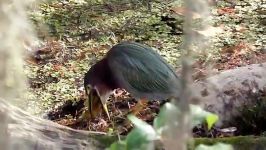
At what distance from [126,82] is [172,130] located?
152 cm

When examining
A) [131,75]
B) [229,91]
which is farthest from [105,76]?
[229,91]

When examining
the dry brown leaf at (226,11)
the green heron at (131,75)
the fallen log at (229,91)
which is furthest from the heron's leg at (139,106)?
the dry brown leaf at (226,11)

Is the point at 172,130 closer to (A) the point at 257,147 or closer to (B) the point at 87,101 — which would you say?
(A) the point at 257,147

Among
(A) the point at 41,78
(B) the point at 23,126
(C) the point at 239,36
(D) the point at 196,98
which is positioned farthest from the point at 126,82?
(D) the point at 196,98

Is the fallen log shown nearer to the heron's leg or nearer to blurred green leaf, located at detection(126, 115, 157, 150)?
the heron's leg

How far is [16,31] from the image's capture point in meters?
0.71

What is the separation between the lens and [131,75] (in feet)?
7.22

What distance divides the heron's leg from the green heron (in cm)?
1

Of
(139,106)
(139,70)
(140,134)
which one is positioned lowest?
(139,106)

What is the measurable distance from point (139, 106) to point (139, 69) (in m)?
0.13

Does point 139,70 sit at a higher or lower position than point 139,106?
higher

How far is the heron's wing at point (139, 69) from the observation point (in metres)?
2.19

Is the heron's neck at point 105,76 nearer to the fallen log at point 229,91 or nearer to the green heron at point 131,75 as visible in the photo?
the green heron at point 131,75

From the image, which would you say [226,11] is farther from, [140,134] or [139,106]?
[140,134]
